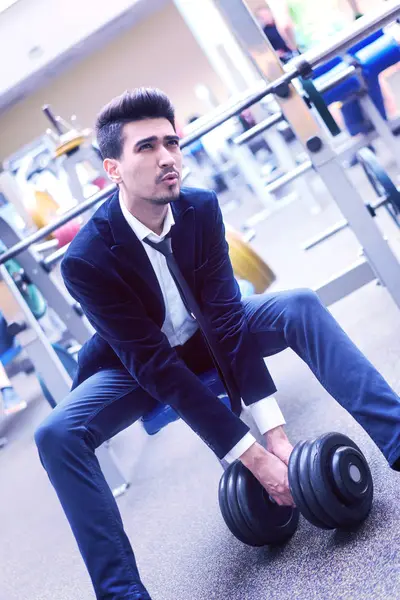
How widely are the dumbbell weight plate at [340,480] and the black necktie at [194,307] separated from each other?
0.85 ft

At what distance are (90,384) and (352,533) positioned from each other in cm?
64

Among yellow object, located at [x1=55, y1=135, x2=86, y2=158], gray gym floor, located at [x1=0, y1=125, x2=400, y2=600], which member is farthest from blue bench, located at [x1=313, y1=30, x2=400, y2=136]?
yellow object, located at [x1=55, y1=135, x2=86, y2=158]

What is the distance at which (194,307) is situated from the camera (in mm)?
1630

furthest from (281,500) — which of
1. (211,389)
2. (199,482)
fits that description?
(199,482)

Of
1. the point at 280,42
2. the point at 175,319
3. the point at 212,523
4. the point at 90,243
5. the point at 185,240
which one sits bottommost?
the point at 212,523

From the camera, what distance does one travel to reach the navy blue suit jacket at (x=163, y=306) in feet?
5.01

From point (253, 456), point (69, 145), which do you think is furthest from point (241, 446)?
point (69, 145)

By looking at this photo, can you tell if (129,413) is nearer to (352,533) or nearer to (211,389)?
(211,389)

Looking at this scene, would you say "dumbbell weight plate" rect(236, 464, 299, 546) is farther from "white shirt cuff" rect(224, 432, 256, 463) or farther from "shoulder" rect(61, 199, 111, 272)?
"shoulder" rect(61, 199, 111, 272)

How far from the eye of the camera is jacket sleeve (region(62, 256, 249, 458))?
1513mm

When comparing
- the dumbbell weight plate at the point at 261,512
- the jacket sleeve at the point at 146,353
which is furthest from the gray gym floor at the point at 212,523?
the jacket sleeve at the point at 146,353

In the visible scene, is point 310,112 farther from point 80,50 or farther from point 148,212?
point 80,50

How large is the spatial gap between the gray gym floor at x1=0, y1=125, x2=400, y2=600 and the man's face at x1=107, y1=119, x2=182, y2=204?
0.75 m

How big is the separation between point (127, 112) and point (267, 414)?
2.27ft
